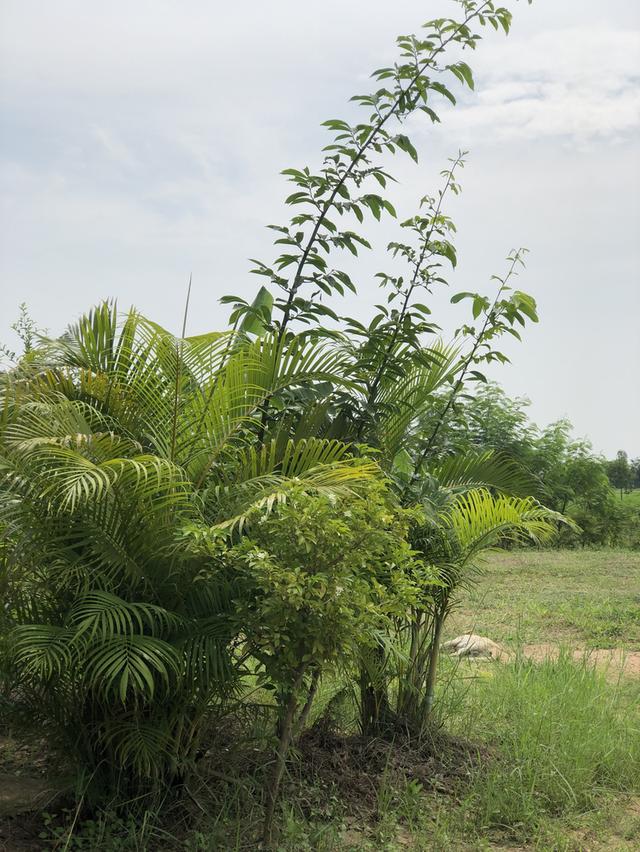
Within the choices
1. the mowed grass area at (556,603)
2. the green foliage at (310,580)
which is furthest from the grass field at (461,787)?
the mowed grass area at (556,603)

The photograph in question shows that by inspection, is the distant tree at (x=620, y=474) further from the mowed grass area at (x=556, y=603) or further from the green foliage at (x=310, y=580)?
the green foliage at (x=310, y=580)

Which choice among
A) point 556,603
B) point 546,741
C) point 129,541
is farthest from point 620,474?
point 129,541

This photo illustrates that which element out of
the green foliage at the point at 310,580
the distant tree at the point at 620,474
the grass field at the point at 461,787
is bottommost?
the grass field at the point at 461,787

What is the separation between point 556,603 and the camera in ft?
32.9

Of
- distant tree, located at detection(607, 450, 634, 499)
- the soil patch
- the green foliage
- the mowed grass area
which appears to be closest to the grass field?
the soil patch

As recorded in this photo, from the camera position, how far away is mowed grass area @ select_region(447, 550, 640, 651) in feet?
27.2

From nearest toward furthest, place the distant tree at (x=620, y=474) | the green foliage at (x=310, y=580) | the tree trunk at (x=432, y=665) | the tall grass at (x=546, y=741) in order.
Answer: the green foliage at (x=310, y=580)
the tall grass at (x=546, y=741)
the tree trunk at (x=432, y=665)
the distant tree at (x=620, y=474)

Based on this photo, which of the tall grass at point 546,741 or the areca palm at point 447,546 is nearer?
the tall grass at point 546,741

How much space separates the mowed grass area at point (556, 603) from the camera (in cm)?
829

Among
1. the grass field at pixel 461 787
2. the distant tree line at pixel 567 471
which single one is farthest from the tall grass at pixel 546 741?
the distant tree line at pixel 567 471

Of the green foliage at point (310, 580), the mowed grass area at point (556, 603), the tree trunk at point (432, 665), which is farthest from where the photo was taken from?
the mowed grass area at point (556, 603)

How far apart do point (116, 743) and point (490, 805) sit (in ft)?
5.59

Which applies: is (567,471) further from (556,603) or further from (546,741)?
(546,741)

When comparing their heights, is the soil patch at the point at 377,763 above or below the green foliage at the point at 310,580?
below
